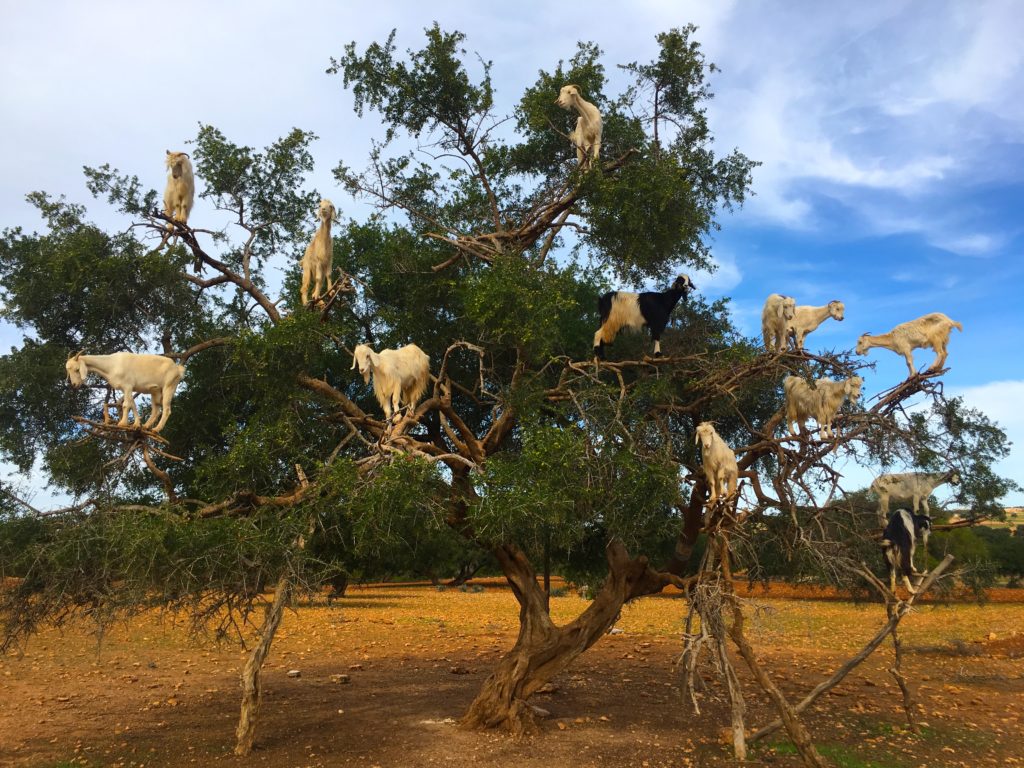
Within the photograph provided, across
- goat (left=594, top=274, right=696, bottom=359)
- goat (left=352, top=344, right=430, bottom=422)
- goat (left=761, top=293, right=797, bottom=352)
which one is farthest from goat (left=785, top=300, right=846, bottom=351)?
goat (left=352, top=344, right=430, bottom=422)

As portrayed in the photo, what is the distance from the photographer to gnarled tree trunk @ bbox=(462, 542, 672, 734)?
8.72m

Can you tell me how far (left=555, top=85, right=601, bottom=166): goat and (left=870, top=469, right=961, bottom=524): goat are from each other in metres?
5.07

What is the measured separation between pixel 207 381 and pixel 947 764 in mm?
9222

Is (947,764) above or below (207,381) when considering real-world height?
below

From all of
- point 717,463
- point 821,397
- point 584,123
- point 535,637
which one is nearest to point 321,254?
point 584,123

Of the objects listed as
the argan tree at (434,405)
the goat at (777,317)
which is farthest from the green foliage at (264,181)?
the goat at (777,317)

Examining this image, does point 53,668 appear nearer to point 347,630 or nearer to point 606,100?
point 347,630

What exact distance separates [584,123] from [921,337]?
4.58 meters

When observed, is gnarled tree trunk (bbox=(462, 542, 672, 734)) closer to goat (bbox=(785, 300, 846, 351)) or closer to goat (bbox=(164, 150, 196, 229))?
goat (bbox=(785, 300, 846, 351))

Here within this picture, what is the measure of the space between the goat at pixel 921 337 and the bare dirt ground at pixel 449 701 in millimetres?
2956

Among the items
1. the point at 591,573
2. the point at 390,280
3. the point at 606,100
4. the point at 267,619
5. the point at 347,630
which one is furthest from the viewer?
the point at 347,630

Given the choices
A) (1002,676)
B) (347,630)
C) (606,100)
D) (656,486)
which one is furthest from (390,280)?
(1002,676)

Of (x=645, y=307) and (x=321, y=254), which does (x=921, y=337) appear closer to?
(x=645, y=307)

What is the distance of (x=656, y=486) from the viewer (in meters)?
7.48
